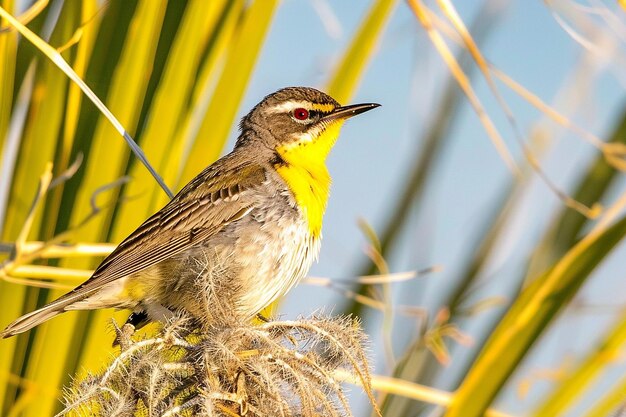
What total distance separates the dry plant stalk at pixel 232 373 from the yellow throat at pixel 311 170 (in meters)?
1.19

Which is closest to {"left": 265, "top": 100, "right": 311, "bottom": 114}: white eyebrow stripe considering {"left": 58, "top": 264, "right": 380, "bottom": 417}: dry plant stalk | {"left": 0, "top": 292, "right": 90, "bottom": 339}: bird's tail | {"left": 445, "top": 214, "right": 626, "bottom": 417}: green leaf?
{"left": 0, "top": 292, "right": 90, "bottom": 339}: bird's tail

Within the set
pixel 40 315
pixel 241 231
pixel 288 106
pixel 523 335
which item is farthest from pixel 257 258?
pixel 523 335

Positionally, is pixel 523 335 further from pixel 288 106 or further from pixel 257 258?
pixel 288 106

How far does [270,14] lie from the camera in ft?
12.2

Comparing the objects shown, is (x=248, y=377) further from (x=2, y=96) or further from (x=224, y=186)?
(x=2, y=96)

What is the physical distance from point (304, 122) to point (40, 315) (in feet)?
4.96

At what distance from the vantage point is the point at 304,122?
13.3 feet

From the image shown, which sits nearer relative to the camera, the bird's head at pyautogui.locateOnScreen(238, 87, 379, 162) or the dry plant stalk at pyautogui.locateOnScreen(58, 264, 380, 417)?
the dry plant stalk at pyautogui.locateOnScreen(58, 264, 380, 417)

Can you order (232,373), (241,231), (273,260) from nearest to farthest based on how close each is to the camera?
(232,373) → (273,260) → (241,231)

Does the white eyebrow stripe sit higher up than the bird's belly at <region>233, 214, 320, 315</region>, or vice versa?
the white eyebrow stripe

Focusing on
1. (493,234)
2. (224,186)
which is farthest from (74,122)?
(493,234)

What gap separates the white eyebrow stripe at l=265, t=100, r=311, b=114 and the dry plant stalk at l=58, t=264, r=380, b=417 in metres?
1.70

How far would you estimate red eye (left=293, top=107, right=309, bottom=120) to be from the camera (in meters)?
4.06

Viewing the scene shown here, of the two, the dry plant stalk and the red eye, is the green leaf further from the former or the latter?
the red eye
